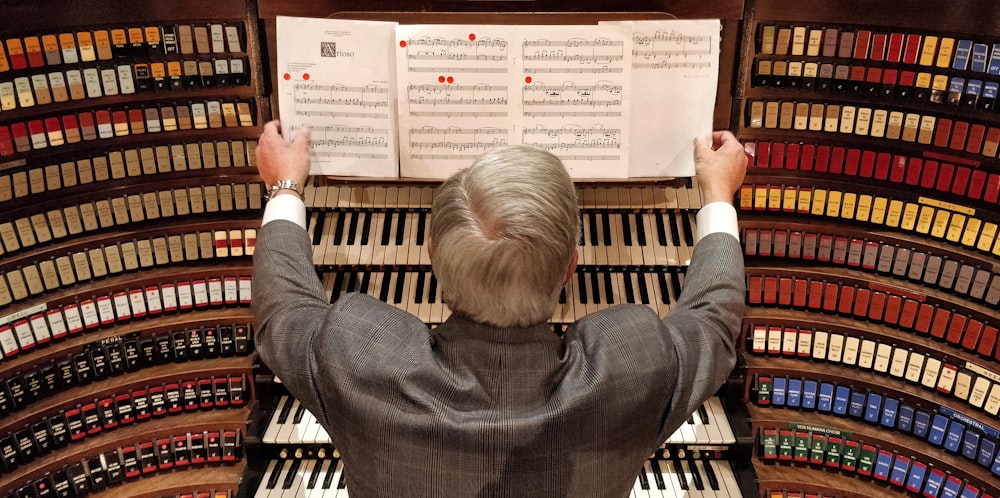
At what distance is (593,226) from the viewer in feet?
10.4

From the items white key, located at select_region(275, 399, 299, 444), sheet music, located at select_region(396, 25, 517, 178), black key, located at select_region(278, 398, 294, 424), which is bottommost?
white key, located at select_region(275, 399, 299, 444)

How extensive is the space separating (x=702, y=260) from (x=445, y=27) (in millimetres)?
1271

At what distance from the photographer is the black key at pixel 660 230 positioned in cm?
313

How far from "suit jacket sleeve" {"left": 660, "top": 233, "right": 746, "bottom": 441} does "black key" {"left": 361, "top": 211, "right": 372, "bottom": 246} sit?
61.3 inches

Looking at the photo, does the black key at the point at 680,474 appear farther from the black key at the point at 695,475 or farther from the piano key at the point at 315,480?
the piano key at the point at 315,480

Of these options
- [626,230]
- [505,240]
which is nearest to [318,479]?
[626,230]

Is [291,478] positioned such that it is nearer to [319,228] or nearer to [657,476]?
[319,228]

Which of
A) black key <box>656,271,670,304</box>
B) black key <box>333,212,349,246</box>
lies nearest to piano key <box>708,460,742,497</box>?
black key <box>656,271,670,304</box>

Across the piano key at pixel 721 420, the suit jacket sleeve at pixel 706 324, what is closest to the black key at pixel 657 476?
the piano key at pixel 721 420

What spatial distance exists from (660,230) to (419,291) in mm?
1005

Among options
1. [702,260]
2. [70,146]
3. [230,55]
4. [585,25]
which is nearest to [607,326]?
[702,260]

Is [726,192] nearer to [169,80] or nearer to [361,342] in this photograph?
[361,342]

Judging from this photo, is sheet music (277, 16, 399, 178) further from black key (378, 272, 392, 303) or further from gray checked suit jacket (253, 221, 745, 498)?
gray checked suit jacket (253, 221, 745, 498)

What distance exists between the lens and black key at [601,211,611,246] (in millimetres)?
3121
